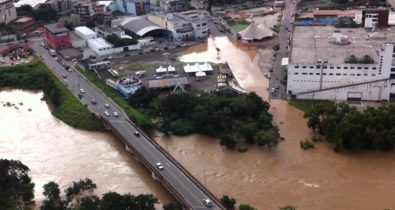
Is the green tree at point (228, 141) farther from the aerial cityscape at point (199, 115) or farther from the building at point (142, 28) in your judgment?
the building at point (142, 28)

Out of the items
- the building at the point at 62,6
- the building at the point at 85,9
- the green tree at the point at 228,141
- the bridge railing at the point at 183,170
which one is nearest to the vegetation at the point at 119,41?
the building at the point at 85,9

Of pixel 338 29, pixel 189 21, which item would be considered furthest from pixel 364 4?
pixel 189 21

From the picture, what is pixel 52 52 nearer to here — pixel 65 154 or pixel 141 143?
pixel 65 154

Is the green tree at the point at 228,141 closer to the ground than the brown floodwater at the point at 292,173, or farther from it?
farther from it

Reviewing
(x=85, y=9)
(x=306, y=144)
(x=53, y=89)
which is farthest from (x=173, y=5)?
(x=306, y=144)

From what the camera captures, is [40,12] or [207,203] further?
Answer: [40,12]

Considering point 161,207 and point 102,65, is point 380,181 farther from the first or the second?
point 102,65
